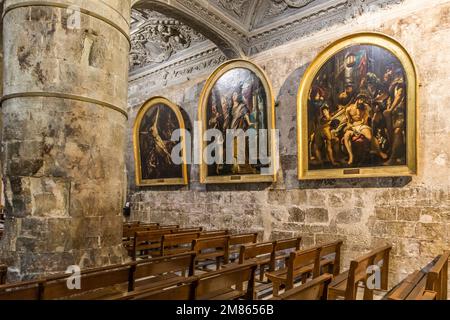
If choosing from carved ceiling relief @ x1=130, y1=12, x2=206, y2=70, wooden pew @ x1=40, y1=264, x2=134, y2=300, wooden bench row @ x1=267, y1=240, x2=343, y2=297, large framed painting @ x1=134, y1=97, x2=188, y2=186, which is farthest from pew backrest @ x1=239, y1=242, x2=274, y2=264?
carved ceiling relief @ x1=130, y1=12, x2=206, y2=70

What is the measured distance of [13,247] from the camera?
3.90 metres

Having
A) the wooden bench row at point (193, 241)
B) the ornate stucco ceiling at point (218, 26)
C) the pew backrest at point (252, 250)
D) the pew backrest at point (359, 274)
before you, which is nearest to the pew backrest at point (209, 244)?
the wooden bench row at point (193, 241)

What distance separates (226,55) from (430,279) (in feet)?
21.3

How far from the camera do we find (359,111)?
230 inches

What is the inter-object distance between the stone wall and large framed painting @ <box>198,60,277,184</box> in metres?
0.27

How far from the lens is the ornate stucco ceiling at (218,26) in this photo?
669 cm

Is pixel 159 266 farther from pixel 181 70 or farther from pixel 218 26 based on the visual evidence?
pixel 181 70

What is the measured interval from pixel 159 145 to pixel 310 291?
7382mm

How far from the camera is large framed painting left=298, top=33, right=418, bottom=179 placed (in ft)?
17.7

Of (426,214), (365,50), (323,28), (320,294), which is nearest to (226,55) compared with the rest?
(323,28)

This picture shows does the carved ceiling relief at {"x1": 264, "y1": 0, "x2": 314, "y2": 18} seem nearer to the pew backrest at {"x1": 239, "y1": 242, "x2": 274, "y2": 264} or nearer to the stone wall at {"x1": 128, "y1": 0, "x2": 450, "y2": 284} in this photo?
the stone wall at {"x1": 128, "y1": 0, "x2": 450, "y2": 284}

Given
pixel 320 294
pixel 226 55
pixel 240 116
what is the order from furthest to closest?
1. pixel 226 55
2. pixel 240 116
3. pixel 320 294

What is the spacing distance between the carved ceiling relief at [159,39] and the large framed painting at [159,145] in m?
1.38
